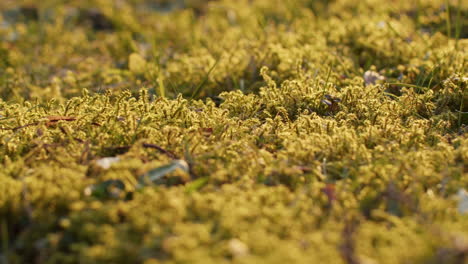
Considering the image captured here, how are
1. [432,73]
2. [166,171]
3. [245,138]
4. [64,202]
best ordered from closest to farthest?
[64,202]
[166,171]
[245,138]
[432,73]

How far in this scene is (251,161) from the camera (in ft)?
6.61

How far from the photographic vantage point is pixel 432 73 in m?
2.89

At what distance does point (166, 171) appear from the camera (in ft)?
6.23

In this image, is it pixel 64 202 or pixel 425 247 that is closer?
pixel 425 247

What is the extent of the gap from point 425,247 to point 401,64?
2240mm

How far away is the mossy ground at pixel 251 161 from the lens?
1.51 m

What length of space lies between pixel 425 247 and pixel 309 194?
48 cm

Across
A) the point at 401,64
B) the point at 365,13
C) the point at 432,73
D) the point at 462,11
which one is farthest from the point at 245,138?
the point at 462,11

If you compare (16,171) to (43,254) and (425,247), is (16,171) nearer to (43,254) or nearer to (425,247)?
(43,254)

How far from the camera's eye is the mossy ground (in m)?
1.51

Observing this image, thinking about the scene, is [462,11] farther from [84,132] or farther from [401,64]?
[84,132]

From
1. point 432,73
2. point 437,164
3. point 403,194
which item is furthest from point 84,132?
point 432,73

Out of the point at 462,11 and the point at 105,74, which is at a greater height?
the point at 462,11

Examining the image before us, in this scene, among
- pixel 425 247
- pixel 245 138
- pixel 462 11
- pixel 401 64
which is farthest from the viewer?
pixel 462 11
